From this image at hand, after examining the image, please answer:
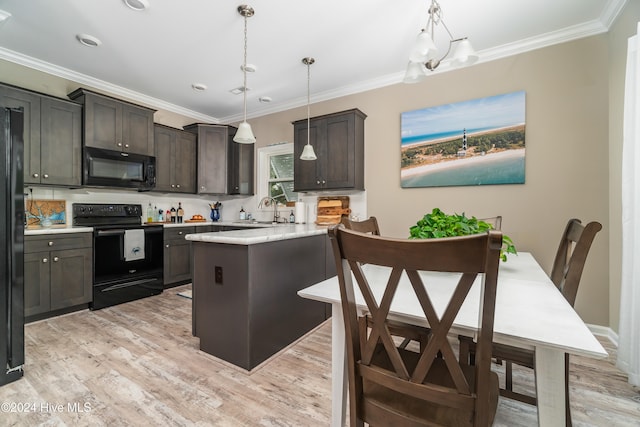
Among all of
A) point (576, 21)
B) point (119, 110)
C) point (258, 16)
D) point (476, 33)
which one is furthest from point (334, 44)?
point (119, 110)

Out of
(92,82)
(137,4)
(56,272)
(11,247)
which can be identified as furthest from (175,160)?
(11,247)

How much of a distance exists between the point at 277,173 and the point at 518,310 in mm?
4079

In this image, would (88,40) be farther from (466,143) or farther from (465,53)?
(466,143)

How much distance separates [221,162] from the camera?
4.53 m

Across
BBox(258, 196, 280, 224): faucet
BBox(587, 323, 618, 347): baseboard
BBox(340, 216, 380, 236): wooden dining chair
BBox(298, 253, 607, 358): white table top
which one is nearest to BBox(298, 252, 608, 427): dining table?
BBox(298, 253, 607, 358): white table top

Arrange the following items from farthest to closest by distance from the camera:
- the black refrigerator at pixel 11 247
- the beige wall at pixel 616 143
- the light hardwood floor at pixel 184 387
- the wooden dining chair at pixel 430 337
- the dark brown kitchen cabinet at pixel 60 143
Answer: the dark brown kitchen cabinet at pixel 60 143 < the beige wall at pixel 616 143 < the black refrigerator at pixel 11 247 < the light hardwood floor at pixel 184 387 < the wooden dining chair at pixel 430 337

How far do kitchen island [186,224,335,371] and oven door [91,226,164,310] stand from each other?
5.72ft

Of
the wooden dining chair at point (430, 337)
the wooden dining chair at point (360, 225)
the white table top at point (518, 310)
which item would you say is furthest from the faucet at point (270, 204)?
the wooden dining chair at point (430, 337)

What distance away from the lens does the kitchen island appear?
1.93 m

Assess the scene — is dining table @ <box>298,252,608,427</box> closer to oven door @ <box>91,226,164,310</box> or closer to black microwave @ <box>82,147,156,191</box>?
oven door @ <box>91,226,164,310</box>

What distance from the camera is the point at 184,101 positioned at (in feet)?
14.0

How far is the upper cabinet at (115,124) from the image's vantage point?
322cm

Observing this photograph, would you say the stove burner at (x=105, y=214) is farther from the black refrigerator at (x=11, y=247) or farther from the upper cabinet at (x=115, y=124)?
the black refrigerator at (x=11, y=247)

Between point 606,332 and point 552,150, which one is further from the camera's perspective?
point 552,150
